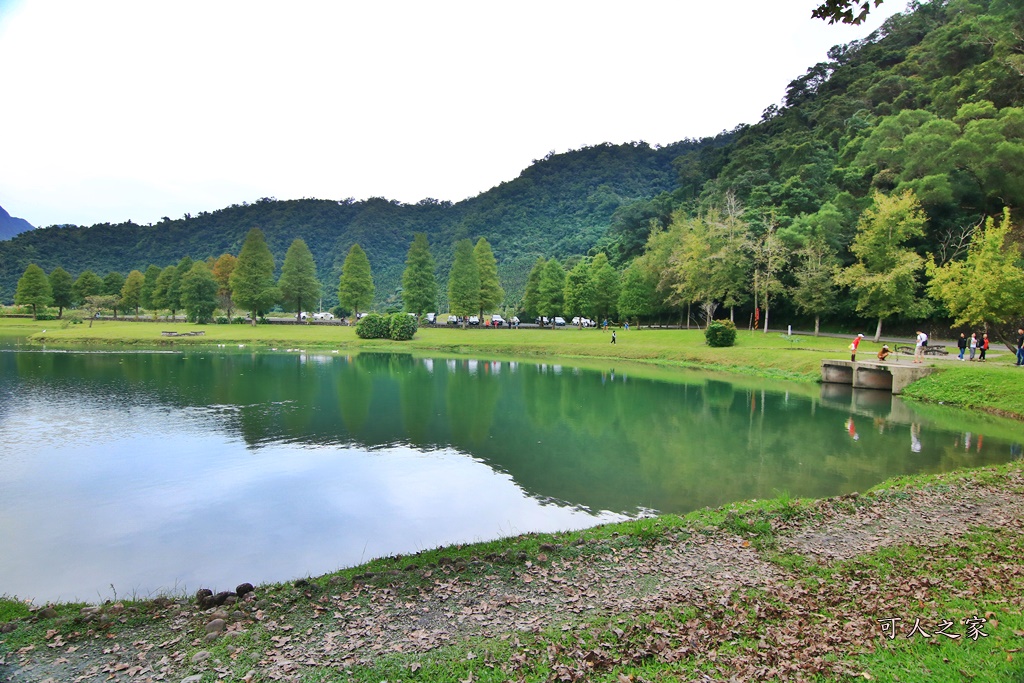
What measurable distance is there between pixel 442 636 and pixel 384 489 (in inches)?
279

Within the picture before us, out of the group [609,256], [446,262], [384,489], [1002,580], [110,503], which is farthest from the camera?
[446,262]

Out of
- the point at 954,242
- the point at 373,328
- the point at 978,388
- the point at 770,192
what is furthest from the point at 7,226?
the point at 770,192

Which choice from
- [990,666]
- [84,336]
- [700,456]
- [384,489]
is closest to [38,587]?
[384,489]

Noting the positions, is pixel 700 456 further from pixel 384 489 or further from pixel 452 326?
pixel 452 326

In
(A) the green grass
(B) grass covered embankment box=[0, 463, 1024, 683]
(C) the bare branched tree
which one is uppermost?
(C) the bare branched tree

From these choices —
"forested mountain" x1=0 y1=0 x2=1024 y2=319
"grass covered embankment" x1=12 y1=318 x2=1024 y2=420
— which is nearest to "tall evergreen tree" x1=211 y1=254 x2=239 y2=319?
"grass covered embankment" x1=12 y1=318 x2=1024 y2=420

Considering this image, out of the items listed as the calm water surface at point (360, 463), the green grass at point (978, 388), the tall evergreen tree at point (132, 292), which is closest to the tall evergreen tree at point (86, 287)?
the tall evergreen tree at point (132, 292)

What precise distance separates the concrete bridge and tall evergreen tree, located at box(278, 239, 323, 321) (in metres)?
60.3

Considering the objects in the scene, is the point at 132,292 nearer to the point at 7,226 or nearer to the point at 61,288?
the point at 61,288

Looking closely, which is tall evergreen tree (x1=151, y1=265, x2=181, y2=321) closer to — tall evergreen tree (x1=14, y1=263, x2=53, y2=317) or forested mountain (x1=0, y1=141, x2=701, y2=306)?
tall evergreen tree (x1=14, y1=263, x2=53, y2=317)

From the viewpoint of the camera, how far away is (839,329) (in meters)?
48.4

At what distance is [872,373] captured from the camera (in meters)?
30.8

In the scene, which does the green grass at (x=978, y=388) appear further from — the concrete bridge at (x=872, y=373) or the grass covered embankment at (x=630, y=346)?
the concrete bridge at (x=872, y=373)

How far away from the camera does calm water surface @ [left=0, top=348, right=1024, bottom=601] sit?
31.2ft
